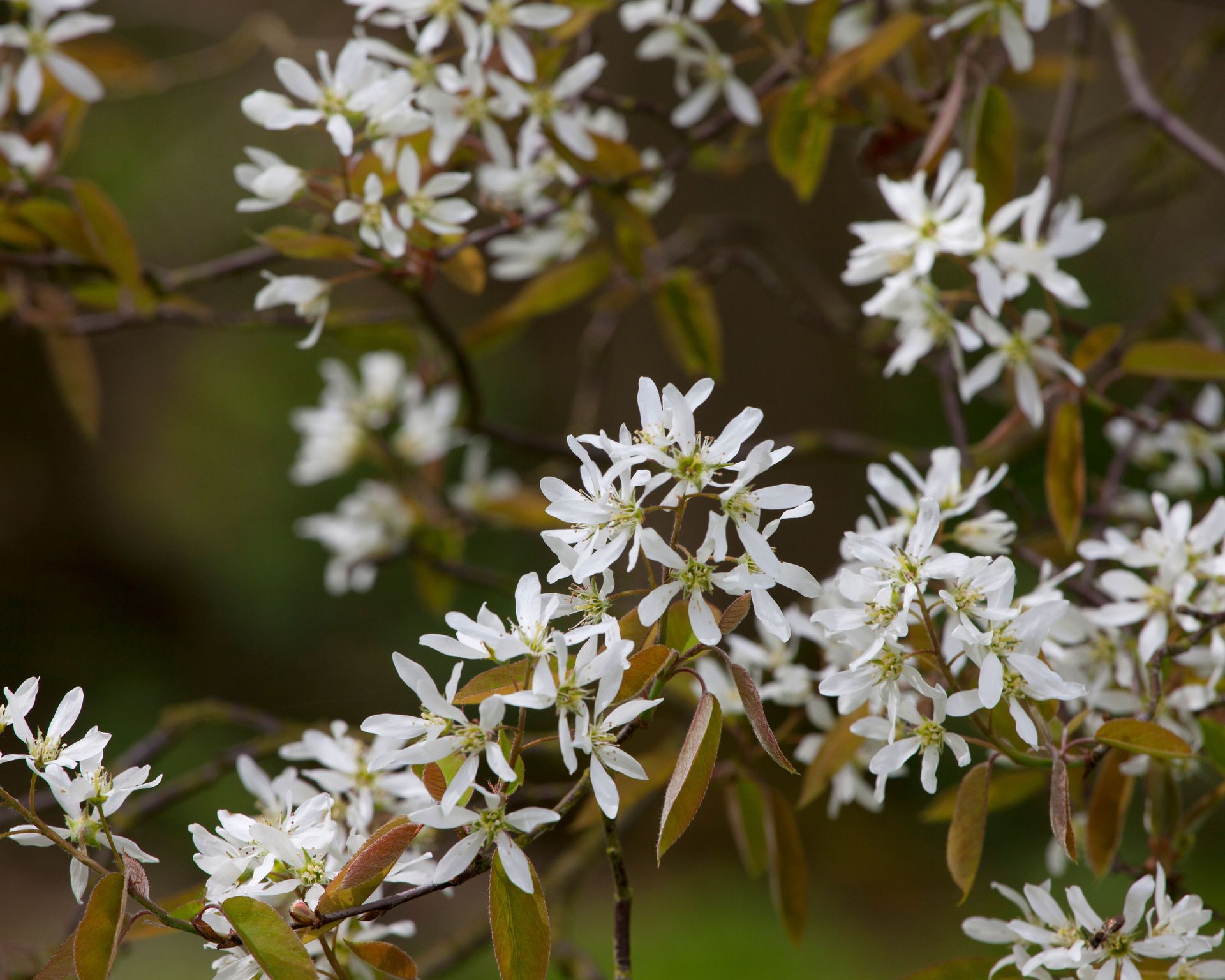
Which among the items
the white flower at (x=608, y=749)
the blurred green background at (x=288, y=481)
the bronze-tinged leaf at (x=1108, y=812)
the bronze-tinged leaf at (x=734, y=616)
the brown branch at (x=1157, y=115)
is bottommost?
the blurred green background at (x=288, y=481)

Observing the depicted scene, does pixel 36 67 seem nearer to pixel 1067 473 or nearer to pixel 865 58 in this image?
pixel 865 58

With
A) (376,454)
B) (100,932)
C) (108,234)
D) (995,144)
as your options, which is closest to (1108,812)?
(995,144)

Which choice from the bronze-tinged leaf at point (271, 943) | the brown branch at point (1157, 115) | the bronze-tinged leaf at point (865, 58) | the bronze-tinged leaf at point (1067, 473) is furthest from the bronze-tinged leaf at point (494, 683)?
the brown branch at point (1157, 115)

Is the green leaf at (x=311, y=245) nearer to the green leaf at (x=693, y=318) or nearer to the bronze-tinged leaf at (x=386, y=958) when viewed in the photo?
the green leaf at (x=693, y=318)

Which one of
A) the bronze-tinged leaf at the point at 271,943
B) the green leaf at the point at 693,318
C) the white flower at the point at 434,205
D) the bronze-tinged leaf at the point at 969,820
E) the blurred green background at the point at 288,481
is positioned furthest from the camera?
the blurred green background at the point at 288,481

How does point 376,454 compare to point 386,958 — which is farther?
point 376,454

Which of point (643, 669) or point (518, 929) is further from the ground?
point (643, 669)
